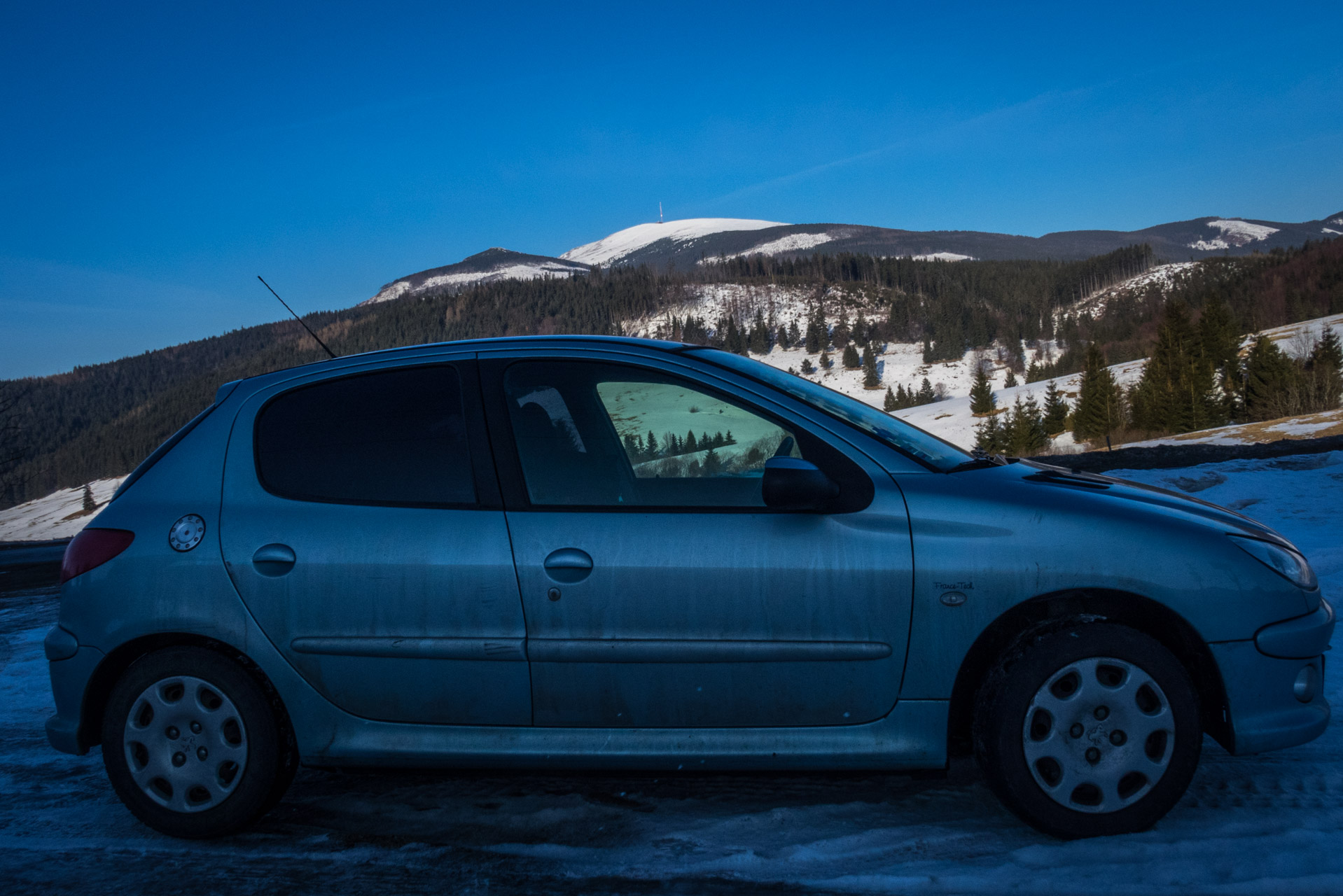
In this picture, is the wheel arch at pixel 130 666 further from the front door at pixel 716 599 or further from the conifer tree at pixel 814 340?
the conifer tree at pixel 814 340

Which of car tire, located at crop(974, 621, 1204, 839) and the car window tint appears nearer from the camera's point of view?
car tire, located at crop(974, 621, 1204, 839)

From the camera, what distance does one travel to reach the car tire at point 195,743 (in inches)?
116

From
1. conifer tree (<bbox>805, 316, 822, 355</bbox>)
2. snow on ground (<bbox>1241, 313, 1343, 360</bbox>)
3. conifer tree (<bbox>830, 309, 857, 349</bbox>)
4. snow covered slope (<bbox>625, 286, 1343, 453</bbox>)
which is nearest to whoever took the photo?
snow on ground (<bbox>1241, 313, 1343, 360</bbox>)

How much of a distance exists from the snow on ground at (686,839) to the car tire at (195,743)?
0.12 metres

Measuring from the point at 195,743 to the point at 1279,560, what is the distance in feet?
12.0

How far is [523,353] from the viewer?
3.16 m

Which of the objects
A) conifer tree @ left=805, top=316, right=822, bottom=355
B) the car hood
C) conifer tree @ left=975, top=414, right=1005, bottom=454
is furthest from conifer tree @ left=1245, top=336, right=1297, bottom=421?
conifer tree @ left=805, top=316, right=822, bottom=355

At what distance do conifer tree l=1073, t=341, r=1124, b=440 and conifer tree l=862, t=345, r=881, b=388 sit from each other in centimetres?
6009

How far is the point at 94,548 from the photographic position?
3.08 m

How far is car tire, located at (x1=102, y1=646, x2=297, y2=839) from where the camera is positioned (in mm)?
2943

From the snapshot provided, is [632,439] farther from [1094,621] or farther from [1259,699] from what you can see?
[1259,699]

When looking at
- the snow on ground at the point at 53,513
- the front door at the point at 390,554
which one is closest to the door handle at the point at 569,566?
the front door at the point at 390,554

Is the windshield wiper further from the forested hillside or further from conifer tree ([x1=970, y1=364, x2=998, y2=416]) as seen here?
the forested hillside

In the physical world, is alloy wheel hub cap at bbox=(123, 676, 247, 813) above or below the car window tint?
below
